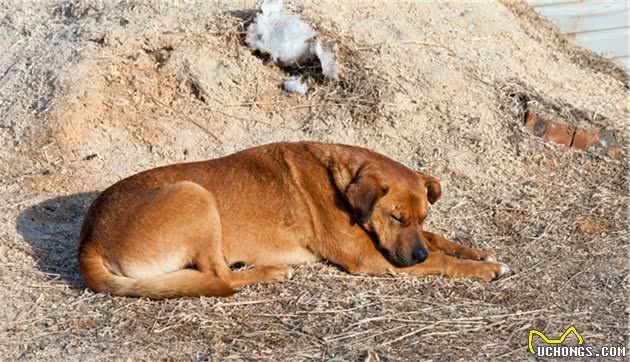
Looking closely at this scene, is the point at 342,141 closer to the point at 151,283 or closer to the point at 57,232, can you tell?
the point at 57,232

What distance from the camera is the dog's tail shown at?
18.8 ft

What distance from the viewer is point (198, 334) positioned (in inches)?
211

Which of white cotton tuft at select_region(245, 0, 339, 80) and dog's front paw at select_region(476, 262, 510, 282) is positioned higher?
white cotton tuft at select_region(245, 0, 339, 80)

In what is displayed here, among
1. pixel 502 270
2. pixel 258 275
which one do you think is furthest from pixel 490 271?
pixel 258 275

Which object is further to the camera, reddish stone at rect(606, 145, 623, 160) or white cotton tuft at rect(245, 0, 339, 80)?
reddish stone at rect(606, 145, 623, 160)

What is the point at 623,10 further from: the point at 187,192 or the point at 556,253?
the point at 187,192

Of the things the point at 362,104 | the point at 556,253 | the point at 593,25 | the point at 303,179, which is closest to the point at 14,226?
the point at 303,179

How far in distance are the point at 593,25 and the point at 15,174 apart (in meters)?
6.43

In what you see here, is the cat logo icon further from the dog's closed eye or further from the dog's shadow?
the dog's shadow

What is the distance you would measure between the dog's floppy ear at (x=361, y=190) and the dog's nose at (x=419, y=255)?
0.37 meters

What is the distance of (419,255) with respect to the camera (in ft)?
19.9

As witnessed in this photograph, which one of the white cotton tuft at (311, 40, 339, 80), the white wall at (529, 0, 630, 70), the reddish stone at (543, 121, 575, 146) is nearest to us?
the white cotton tuft at (311, 40, 339, 80)

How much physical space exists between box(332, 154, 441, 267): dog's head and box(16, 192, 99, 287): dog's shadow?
1873 mm

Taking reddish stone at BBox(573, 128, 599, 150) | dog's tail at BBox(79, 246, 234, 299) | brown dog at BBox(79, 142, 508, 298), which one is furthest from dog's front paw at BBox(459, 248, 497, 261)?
reddish stone at BBox(573, 128, 599, 150)
